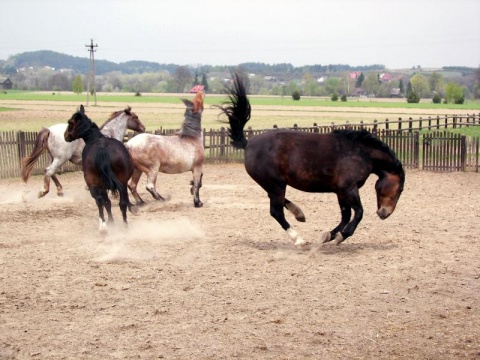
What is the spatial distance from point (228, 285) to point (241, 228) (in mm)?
3905

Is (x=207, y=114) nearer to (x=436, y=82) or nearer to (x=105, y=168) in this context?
(x=105, y=168)

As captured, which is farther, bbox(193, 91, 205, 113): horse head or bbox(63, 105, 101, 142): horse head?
bbox(193, 91, 205, 113): horse head

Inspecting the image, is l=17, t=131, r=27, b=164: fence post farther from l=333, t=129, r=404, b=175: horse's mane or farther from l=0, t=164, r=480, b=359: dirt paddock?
l=333, t=129, r=404, b=175: horse's mane

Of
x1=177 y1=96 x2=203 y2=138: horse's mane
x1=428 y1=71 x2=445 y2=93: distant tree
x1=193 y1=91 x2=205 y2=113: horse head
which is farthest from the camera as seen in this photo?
x1=428 y1=71 x2=445 y2=93: distant tree

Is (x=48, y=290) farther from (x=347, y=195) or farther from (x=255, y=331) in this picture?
(x=347, y=195)

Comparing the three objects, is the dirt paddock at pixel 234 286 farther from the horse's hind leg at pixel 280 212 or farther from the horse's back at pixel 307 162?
the horse's back at pixel 307 162

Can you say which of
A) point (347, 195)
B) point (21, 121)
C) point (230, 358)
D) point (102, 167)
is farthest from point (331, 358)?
point (21, 121)

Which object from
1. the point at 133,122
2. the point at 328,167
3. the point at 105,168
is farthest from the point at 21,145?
the point at 328,167

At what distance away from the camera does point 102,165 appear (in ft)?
36.8

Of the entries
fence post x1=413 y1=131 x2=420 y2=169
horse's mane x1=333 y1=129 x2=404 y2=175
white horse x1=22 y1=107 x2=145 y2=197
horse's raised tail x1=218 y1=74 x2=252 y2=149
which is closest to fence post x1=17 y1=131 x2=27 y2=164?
white horse x1=22 y1=107 x2=145 y2=197

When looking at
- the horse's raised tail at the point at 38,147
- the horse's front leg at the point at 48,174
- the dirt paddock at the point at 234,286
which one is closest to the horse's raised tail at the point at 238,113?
the dirt paddock at the point at 234,286

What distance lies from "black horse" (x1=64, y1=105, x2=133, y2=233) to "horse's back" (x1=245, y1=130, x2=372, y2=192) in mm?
2140

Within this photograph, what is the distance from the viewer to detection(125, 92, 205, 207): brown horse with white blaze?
14.3 m

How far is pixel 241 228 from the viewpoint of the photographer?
1230 cm
